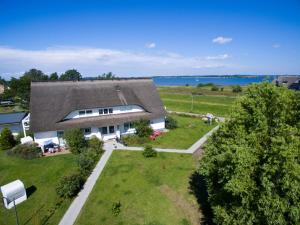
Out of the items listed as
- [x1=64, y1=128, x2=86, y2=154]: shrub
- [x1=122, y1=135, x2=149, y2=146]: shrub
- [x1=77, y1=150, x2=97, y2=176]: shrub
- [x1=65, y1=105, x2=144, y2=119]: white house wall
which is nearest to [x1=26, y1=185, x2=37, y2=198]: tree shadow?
[x1=77, y1=150, x2=97, y2=176]: shrub

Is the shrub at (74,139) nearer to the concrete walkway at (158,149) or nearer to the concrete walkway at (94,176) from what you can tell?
the concrete walkway at (94,176)

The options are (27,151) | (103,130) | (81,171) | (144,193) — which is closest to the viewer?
(144,193)

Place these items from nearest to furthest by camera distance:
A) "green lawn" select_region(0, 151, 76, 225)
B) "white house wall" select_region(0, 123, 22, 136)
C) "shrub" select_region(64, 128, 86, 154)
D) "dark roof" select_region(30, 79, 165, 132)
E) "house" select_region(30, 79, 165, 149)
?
"green lawn" select_region(0, 151, 76, 225) < "shrub" select_region(64, 128, 86, 154) < "house" select_region(30, 79, 165, 149) < "dark roof" select_region(30, 79, 165, 132) < "white house wall" select_region(0, 123, 22, 136)

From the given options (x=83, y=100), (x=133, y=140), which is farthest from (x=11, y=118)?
(x=133, y=140)

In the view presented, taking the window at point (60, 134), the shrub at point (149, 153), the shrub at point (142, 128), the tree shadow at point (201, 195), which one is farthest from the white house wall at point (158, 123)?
the tree shadow at point (201, 195)

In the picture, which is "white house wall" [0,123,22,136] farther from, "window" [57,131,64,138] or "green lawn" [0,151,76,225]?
"window" [57,131,64,138]

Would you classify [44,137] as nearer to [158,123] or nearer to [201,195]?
[158,123]
